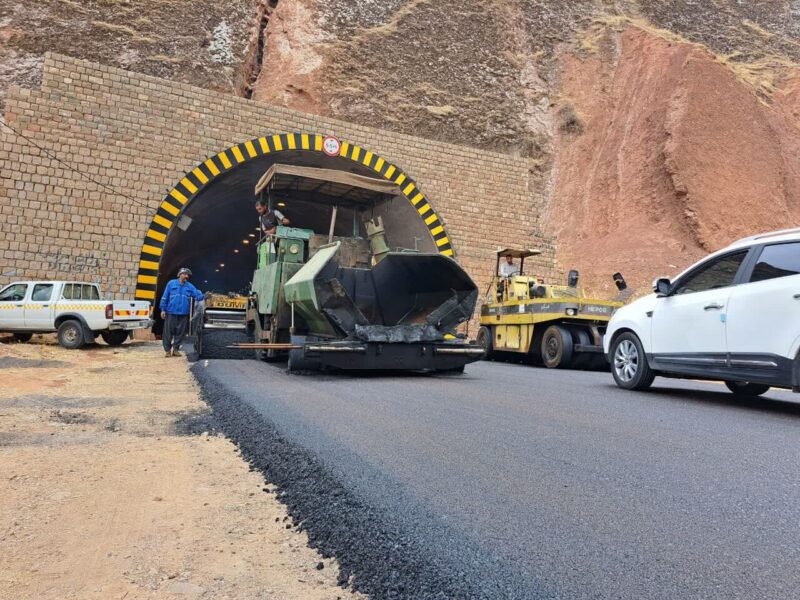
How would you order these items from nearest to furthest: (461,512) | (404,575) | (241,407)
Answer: (404,575) < (461,512) < (241,407)

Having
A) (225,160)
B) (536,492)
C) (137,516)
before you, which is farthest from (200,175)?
(536,492)

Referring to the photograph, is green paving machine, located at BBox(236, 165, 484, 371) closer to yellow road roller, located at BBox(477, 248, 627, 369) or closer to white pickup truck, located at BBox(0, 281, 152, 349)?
yellow road roller, located at BBox(477, 248, 627, 369)

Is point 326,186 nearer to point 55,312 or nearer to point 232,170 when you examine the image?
point 55,312

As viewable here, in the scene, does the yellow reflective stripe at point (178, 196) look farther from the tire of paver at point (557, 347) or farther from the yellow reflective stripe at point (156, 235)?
the tire of paver at point (557, 347)

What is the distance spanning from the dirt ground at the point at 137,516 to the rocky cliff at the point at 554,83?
19039 millimetres

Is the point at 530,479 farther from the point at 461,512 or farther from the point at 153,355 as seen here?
the point at 153,355

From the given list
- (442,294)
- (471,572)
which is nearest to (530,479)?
(471,572)

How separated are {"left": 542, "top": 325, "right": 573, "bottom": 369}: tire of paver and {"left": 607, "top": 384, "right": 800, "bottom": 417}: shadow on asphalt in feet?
11.3

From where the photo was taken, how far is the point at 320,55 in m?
25.7

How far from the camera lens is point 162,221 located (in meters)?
14.8

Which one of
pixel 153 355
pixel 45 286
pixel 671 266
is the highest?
pixel 671 266

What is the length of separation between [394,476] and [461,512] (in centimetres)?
59

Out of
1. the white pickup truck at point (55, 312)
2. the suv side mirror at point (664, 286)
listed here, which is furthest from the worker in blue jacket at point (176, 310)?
the suv side mirror at point (664, 286)

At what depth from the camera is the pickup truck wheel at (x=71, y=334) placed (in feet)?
38.6
